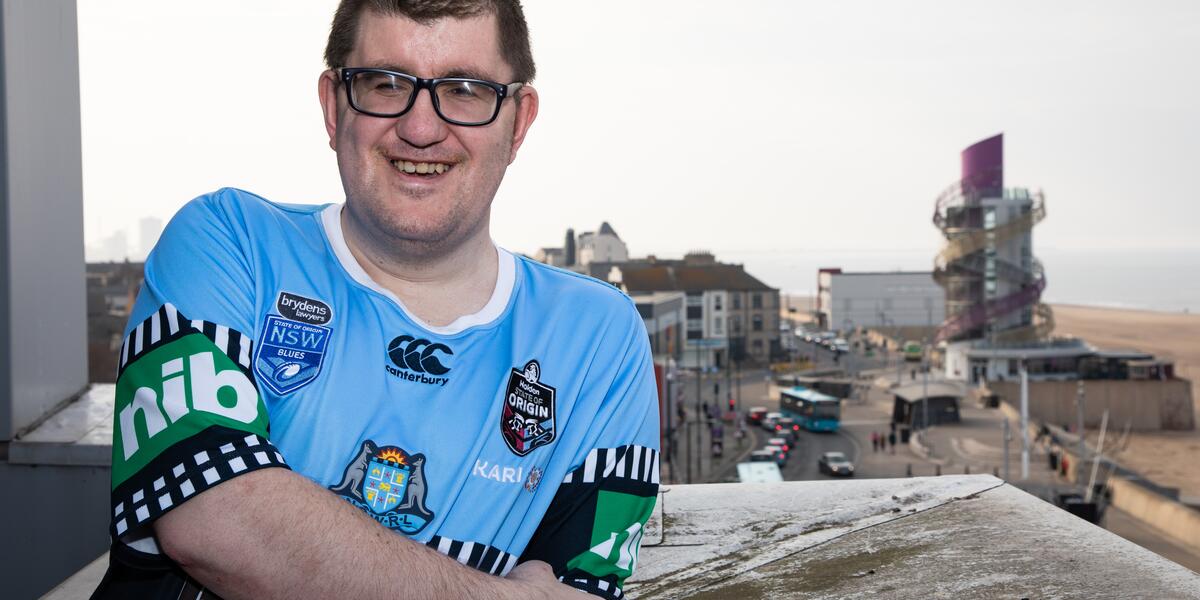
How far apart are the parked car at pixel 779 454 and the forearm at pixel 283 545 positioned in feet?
90.0

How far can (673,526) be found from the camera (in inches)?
135

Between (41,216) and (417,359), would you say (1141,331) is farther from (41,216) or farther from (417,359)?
(417,359)

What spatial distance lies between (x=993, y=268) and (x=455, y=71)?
50929mm

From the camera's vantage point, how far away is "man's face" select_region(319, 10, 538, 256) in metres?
1.70

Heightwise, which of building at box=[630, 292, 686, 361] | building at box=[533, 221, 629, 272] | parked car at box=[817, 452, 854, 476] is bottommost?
parked car at box=[817, 452, 854, 476]

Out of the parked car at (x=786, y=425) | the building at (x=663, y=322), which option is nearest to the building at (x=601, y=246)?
the building at (x=663, y=322)

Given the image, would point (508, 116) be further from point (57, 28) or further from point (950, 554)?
point (57, 28)

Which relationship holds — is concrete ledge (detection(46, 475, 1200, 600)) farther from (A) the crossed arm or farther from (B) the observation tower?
(B) the observation tower

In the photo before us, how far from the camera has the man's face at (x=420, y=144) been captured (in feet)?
5.59

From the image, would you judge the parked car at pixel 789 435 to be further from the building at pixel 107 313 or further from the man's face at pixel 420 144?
the man's face at pixel 420 144

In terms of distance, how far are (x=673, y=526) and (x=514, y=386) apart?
1.78m

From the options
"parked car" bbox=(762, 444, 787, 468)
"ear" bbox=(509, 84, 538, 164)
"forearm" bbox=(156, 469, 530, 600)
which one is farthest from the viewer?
"parked car" bbox=(762, 444, 787, 468)

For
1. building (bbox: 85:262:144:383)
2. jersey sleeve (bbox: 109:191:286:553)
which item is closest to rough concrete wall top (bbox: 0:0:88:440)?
jersey sleeve (bbox: 109:191:286:553)

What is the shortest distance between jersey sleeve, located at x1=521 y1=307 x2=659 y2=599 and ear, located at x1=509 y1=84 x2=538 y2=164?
0.48 metres
